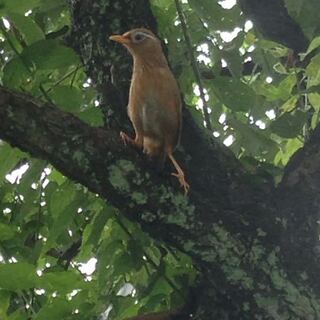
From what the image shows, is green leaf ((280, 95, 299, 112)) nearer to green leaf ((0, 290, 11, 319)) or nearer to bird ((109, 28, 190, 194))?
bird ((109, 28, 190, 194))

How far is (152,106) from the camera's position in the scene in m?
2.69

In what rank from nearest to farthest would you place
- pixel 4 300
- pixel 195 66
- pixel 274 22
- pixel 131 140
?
pixel 4 300 → pixel 131 140 → pixel 195 66 → pixel 274 22

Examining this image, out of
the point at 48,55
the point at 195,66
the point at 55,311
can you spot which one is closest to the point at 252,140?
the point at 195,66

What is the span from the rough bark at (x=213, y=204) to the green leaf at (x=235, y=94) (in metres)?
0.17

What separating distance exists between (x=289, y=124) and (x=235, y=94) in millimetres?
221

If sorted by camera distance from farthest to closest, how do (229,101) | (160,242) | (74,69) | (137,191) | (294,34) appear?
(294,34)
(74,69)
(229,101)
(160,242)
(137,191)

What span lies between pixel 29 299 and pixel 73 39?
81cm

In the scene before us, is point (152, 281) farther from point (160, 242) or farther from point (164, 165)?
point (164, 165)

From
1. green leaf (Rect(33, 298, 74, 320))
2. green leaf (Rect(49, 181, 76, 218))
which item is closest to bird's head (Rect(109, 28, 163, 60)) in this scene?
green leaf (Rect(49, 181, 76, 218))

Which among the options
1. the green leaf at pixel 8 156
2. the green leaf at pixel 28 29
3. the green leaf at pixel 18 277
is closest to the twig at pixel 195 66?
the green leaf at pixel 28 29

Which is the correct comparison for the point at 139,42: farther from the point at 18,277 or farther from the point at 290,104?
the point at 18,277

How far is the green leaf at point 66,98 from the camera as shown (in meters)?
2.88

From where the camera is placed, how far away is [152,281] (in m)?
2.81

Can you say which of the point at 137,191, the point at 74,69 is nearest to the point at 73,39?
the point at 74,69
